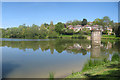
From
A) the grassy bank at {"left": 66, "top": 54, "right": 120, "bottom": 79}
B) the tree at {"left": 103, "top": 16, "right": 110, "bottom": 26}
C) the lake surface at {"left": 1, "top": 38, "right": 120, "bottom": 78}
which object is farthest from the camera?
the tree at {"left": 103, "top": 16, "right": 110, "bottom": 26}

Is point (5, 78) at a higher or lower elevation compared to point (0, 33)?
lower

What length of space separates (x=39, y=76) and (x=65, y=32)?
53.5 metres

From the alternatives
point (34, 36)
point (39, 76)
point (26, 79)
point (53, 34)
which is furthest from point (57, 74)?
point (34, 36)

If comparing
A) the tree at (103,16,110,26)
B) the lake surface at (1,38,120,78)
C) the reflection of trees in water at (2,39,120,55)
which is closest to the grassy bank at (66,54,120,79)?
the lake surface at (1,38,120,78)

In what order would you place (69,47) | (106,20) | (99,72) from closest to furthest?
(99,72) < (69,47) < (106,20)

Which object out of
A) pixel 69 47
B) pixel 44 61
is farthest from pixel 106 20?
pixel 44 61

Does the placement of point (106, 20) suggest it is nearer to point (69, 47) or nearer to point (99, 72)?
point (69, 47)

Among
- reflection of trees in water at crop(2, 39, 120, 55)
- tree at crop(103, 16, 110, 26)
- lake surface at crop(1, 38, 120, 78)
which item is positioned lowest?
lake surface at crop(1, 38, 120, 78)

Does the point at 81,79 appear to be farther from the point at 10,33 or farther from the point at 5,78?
the point at 10,33

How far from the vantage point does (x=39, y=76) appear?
5516mm

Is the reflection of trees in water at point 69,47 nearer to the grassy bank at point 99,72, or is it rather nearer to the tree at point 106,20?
the grassy bank at point 99,72

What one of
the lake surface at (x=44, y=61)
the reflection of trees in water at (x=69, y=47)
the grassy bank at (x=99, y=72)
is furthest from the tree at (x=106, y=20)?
the grassy bank at (x=99, y=72)

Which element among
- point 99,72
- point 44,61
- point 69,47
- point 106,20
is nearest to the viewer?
point 99,72

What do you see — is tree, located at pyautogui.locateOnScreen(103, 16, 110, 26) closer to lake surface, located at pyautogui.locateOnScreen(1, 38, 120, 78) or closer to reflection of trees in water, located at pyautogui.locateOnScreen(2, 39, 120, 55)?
reflection of trees in water, located at pyautogui.locateOnScreen(2, 39, 120, 55)
